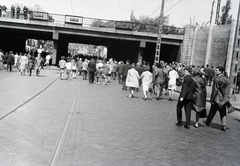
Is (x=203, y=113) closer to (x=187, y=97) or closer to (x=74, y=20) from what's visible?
(x=187, y=97)

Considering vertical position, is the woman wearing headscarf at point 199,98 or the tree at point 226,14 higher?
the tree at point 226,14

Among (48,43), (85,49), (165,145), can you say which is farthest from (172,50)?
(85,49)

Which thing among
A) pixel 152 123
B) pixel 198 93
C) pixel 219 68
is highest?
pixel 219 68

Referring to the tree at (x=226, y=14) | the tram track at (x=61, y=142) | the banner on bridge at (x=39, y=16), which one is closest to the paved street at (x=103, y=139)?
the tram track at (x=61, y=142)

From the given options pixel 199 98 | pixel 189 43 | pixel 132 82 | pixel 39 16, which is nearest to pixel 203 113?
pixel 199 98

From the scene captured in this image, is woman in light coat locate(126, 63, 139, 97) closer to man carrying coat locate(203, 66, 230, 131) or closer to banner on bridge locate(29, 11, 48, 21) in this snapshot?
man carrying coat locate(203, 66, 230, 131)

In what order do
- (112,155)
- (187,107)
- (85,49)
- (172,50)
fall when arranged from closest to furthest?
(112,155), (187,107), (172,50), (85,49)

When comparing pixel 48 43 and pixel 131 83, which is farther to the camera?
pixel 48 43

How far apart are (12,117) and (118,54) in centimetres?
4563

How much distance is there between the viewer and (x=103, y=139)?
641cm

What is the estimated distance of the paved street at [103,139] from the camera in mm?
5120

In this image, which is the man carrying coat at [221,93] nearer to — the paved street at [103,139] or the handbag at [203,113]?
the handbag at [203,113]

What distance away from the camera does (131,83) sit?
15055mm

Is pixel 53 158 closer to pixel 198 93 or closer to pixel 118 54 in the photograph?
pixel 198 93
